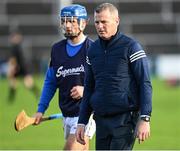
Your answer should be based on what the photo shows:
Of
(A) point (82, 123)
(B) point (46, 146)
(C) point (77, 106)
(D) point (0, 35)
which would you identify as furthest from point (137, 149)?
(D) point (0, 35)

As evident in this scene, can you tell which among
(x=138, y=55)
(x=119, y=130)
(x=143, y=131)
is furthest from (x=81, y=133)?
(x=138, y=55)

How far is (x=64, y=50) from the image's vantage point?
8.60 m

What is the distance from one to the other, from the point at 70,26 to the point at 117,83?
63.6 inches

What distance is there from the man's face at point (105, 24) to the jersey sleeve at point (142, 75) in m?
0.26

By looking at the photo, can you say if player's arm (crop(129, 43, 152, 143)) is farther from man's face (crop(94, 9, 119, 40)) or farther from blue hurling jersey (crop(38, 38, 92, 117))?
blue hurling jersey (crop(38, 38, 92, 117))

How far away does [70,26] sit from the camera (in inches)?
328

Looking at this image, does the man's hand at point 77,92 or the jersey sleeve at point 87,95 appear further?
the man's hand at point 77,92

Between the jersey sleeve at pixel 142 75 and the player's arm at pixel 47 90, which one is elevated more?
the jersey sleeve at pixel 142 75

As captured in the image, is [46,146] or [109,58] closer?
[109,58]

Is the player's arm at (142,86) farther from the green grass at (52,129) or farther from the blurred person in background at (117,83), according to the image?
the green grass at (52,129)

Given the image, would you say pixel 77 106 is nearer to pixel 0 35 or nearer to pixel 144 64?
pixel 144 64

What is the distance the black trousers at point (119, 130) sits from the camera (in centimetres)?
693

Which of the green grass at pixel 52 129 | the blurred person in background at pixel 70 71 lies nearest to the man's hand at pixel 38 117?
the blurred person in background at pixel 70 71

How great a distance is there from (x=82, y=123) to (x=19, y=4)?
29.8m
